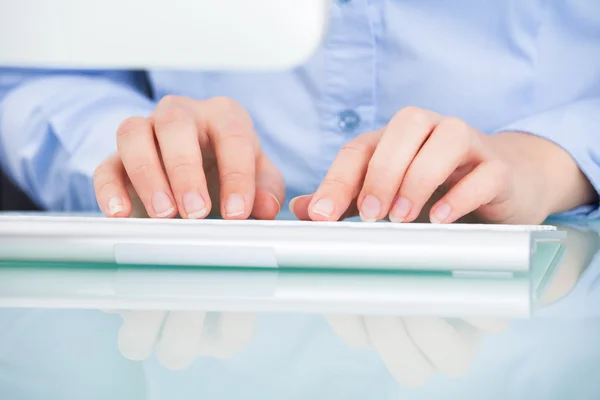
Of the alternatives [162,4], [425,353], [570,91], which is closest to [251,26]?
[162,4]

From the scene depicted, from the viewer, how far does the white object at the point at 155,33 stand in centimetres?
30

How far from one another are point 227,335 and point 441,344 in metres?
0.06

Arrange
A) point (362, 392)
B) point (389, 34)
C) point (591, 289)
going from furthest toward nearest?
point (389, 34)
point (591, 289)
point (362, 392)

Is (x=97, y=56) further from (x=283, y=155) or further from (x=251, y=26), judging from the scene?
(x=283, y=155)

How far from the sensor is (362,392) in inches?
6.1

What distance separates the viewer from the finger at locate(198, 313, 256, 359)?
19 centimetres

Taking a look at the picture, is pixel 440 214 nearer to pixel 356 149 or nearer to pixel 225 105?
pixel 356 149

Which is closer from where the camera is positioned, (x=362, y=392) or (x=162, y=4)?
(x=362, y=392)

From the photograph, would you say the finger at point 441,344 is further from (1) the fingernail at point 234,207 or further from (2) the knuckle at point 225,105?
(2) the knuckle at point 225,105

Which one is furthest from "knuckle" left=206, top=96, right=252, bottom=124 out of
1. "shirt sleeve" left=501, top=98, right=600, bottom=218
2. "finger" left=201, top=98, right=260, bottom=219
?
"shirt sleeve" left=501, top=98, right=600, bottom=218

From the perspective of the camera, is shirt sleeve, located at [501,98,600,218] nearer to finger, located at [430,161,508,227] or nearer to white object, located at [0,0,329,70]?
finger, located at [430,161,508,227]

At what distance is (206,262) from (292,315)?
8cm

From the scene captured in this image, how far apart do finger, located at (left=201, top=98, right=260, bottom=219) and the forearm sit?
0.18 m

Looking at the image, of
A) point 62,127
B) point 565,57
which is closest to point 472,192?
point 565,57
